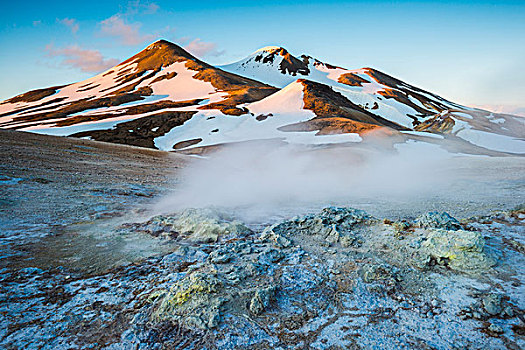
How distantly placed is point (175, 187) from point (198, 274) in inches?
330

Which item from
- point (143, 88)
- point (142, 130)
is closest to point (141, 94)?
point (143, 88)

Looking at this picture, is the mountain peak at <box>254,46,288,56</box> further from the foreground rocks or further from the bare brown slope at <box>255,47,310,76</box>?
the foreground rocks

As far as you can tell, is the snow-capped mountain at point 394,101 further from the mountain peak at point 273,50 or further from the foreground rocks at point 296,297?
the foreground rocks at point 296,297

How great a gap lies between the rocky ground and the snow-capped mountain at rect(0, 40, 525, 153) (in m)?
22.8

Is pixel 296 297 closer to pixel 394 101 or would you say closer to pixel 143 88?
pixel 143 88

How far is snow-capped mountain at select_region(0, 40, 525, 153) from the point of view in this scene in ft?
107

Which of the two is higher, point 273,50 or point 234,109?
point 273,50

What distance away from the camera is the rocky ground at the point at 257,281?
10.8 feet

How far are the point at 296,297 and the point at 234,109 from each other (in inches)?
1631

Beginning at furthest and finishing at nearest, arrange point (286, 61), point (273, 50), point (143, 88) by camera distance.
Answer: point (273, 50) → point (286, 61) → point (143, 88)

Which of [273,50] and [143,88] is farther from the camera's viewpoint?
[273,50]

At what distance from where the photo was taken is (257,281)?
4355mm

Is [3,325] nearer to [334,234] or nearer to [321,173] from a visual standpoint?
[334,234]

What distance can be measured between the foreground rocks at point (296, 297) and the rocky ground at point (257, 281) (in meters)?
0.02
